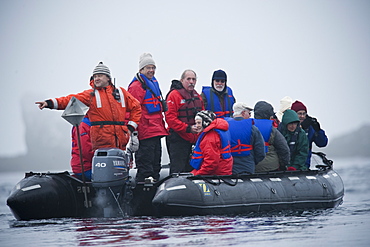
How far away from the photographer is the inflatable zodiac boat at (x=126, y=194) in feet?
31.8

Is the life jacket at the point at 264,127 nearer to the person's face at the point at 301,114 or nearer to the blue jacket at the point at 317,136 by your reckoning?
the person's face at the point at 301,114

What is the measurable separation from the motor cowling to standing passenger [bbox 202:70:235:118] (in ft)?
7.97

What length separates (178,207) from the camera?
9602 millimetres

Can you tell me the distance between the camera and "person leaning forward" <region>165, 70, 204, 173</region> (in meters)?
11.3

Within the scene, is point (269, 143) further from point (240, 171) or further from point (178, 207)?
point (178, 207)

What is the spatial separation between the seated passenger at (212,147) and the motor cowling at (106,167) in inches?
44.3

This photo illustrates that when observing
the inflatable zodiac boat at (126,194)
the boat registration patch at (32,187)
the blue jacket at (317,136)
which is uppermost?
the blue jacket at (317,136)

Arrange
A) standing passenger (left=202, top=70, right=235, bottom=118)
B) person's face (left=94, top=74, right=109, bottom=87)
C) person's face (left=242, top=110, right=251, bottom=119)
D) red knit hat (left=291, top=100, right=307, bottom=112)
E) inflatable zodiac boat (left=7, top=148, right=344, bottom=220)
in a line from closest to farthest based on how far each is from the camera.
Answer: inflatable zodiac boat (left=7, top=148, right=344, bottom=220) → person's face (left=94, top=74, right=109, bottom=87) → person's face (left=242, top=110, right=251, bottom=119) → standing passenger (left=202, top=70, right=235, bottom=118) → red knit hat (left=291, top=100, right=307, bottom=112)

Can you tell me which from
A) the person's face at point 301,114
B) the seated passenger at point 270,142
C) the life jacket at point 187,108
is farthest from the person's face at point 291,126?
the life jacket at point 187,108

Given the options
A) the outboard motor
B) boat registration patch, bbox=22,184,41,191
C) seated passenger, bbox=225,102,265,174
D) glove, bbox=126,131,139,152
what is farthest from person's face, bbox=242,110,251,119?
boat registration patch, bbox=22,184,41,191

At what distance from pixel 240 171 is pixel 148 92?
5.95 ft

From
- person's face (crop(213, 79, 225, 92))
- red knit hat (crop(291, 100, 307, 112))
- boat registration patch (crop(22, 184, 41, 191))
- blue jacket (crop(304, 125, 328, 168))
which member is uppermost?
person's face (crop(213, 79, 225, 92))

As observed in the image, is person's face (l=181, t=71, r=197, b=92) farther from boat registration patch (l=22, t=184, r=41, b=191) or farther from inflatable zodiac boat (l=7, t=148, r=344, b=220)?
boat registration patch (l=22, t=184, r=41, b=191)

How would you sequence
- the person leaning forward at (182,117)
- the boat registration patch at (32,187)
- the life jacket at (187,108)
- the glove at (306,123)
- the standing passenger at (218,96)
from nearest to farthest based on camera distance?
the boat registration patch at (32,187)
the person leaning forward at (182,117)
the life jacket at (187,108)
the standing passenger at (218,96)
the glove at (306,123)
